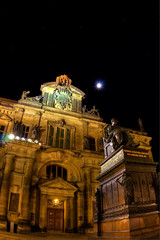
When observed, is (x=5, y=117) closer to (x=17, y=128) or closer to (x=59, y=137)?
(x=17, y=128)

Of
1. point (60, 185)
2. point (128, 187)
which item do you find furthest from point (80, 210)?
point (128, 187)

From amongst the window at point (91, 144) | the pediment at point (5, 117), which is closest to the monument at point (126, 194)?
the window at point (91, 144)

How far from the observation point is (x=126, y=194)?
285 inches

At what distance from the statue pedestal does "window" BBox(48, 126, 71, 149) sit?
11.1m

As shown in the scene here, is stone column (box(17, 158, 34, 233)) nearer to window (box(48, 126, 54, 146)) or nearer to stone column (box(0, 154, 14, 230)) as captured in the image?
stone column (box(0, 154, 14, 230))

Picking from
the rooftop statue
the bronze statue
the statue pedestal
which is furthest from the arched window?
the bronze statue

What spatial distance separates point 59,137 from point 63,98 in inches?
198

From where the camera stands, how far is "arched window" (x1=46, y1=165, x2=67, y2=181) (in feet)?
59.8

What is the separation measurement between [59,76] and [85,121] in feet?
24.1

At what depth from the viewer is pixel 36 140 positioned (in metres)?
18.6

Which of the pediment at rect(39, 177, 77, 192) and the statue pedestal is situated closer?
the statue pedestal

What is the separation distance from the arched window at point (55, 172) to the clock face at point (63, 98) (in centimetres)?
686

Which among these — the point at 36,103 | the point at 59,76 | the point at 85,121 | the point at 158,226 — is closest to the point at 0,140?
the point at 36,103

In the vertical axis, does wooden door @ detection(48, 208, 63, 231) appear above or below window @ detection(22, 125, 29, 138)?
below
